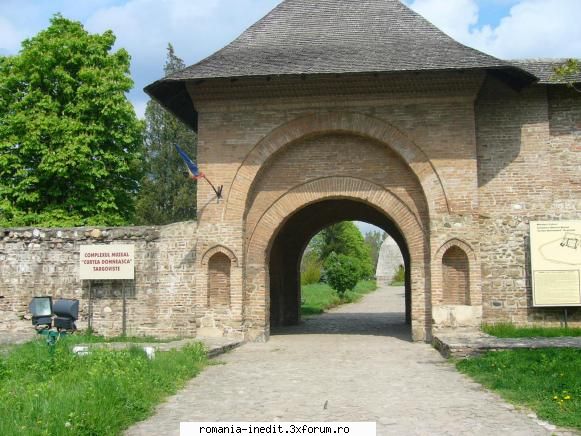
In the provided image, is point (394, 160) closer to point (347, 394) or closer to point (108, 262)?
point (108, 262)

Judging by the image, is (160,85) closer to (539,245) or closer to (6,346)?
(6,346)

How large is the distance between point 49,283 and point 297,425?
9534 millimetres

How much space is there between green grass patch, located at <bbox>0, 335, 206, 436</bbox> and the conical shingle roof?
18.8 ft

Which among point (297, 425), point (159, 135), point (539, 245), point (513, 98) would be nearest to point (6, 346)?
point (297, 425)

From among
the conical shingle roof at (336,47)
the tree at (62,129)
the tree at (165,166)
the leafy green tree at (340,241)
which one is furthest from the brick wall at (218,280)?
the leafy green tree at (340,241)

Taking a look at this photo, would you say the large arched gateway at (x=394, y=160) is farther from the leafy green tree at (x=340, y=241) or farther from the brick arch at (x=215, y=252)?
the leafy green tree at (x=340, y=241)

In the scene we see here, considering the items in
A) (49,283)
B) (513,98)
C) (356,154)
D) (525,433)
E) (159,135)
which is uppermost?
(159,135)

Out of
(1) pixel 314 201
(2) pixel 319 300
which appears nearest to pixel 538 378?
(1) pixel 314 201

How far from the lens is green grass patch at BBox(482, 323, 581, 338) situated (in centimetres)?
1133

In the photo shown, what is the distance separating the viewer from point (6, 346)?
35.6ft

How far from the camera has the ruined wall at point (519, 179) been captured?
1270 centimetres

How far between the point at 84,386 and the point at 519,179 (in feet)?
31.8

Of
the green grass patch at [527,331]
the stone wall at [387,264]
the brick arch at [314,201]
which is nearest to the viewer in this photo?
the green grass patch at [527,331]

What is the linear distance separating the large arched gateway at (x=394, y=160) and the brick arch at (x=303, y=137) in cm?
3
